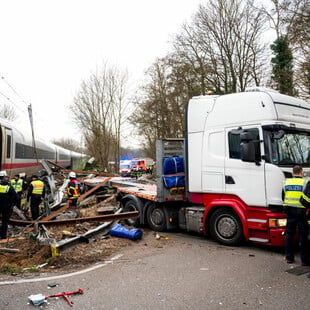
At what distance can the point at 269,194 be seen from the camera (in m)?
6.01

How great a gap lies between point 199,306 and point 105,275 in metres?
1.77

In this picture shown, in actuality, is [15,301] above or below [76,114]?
below

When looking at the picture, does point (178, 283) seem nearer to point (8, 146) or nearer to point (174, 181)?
point (174, 181)

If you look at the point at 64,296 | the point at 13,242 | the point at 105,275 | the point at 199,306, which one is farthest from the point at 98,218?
the point at 199,306

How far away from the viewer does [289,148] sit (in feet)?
20.5

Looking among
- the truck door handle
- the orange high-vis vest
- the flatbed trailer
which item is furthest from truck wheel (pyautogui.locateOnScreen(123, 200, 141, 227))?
the truck door handle

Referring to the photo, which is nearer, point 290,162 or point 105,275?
point 105,275

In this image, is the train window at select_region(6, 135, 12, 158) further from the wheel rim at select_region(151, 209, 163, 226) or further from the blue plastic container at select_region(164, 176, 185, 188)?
the blue plastic container at select_region(164, 176, 185, 188)

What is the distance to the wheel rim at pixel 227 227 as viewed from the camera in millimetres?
6638

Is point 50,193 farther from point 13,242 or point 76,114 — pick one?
point 76,114

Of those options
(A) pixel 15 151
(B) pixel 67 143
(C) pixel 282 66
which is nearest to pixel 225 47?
(C) pixel 282 66

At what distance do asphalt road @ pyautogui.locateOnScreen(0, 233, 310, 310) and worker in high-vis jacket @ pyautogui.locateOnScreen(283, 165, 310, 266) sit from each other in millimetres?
259

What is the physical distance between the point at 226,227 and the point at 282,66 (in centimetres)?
1614

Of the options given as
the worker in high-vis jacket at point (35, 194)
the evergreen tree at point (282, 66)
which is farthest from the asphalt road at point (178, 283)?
the evergreen tree at point (282, 66)
